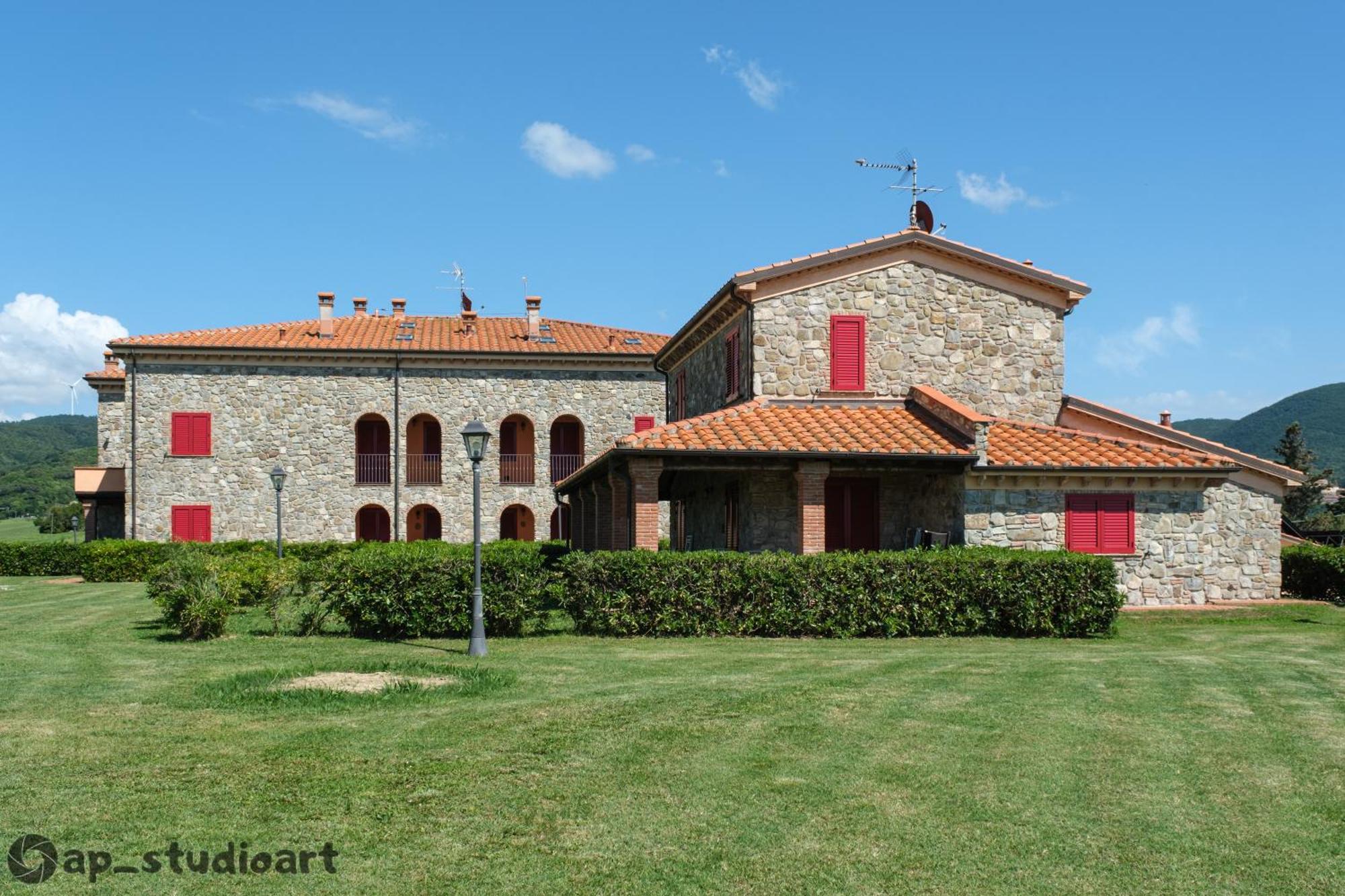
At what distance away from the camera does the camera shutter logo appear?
5.57 metres

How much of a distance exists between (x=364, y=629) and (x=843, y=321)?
33.3 ft

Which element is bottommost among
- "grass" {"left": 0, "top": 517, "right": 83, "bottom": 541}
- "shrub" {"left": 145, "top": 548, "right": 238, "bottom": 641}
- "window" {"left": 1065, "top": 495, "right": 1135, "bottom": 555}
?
"grass" {"left": 0, "top": 517, "right": 83, "bottom": 541}

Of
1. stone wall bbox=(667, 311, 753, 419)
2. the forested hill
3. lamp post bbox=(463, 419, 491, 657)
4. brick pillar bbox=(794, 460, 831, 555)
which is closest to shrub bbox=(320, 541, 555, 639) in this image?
lamp post bbox=(463, 419, 491, 657)

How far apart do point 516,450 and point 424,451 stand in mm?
3268

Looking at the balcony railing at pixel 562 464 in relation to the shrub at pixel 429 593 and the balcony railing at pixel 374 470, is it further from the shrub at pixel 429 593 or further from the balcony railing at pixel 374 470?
the shrub at pixel 429 593

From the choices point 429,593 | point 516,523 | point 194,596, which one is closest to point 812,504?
point 429,593

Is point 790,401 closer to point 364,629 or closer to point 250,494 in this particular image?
point 364,629

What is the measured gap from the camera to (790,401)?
20062 millimetres

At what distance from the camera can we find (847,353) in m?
20.3

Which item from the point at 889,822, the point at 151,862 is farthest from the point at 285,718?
the point at 889,822

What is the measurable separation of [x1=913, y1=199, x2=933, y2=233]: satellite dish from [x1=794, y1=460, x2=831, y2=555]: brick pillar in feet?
26.6

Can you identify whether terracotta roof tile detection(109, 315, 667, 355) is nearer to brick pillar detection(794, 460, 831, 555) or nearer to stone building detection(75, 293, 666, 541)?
stone building detection(75, 293, 666, 541)

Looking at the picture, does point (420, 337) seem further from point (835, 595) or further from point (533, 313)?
point (835, 595)

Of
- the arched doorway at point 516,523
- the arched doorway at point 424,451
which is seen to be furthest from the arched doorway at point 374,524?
the arched doorway at point 516,523
